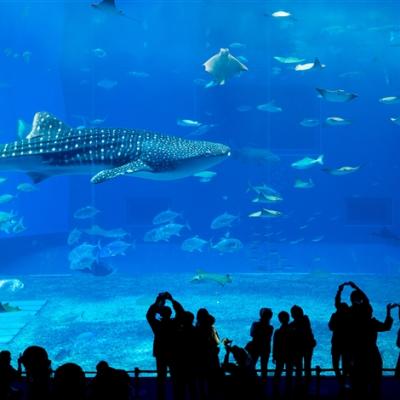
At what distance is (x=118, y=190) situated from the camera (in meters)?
26.4

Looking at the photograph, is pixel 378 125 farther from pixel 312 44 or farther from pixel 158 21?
pixel 158 21

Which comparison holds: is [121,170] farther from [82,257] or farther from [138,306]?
[82,257]

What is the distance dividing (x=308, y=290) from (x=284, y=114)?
52.7 feet

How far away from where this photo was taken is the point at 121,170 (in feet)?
19.9

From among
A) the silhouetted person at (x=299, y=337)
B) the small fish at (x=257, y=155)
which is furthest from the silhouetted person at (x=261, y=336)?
the small fish at (x=257, y=155)

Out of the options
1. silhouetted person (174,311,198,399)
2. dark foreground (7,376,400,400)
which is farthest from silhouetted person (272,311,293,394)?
silhouetted person (174,311,198,399)

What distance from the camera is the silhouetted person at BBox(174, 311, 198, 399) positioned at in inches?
143

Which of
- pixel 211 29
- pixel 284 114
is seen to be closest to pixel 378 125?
pixel 284 114

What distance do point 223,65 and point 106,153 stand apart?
512 centimetres

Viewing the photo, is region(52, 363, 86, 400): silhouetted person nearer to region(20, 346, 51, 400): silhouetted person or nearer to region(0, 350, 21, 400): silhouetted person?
region(20, 346, 51, 400): silhouetted person

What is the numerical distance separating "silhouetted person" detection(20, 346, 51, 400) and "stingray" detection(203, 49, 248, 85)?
8473mm

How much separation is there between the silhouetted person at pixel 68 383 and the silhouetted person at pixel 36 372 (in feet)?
1.27

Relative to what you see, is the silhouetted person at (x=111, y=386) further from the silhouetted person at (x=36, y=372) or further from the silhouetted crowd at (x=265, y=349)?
the silhouetted crowd at (x=265, y=349)

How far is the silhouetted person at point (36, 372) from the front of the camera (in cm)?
275
